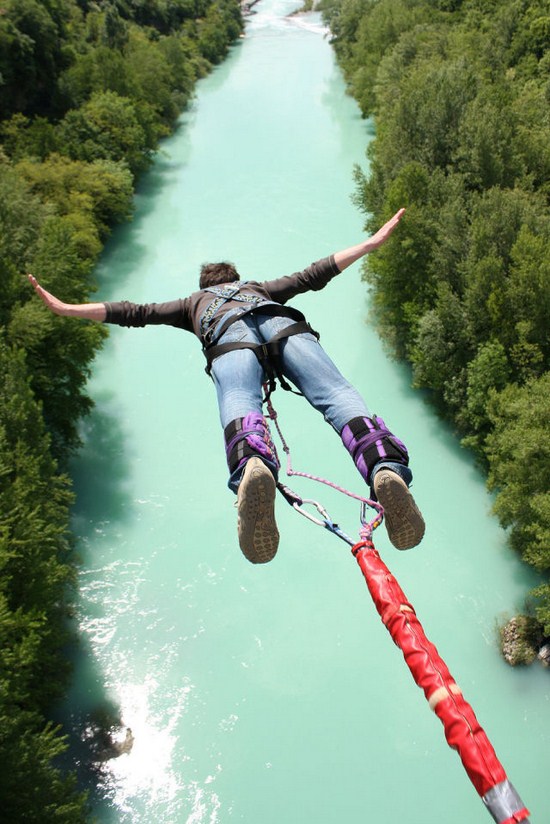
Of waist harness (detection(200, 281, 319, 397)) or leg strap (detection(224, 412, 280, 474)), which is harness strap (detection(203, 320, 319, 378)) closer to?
waist harness (detection(200, 281, 319, 397))

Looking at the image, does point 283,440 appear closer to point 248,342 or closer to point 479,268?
point 248,342

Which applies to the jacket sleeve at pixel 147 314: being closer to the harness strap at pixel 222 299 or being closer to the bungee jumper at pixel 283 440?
the bungee jumper at pixel 283 440

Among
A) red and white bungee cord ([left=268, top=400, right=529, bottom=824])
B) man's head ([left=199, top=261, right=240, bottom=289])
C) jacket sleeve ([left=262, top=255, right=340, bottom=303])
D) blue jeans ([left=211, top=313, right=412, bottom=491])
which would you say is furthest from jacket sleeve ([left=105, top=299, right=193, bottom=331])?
red and white bungee cord ([left=268, top=400, right=529, bottom=824])

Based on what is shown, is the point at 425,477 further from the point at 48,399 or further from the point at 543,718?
the point at 48,399

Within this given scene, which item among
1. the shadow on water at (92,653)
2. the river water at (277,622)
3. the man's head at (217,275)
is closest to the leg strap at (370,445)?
the man's head at (217,275)

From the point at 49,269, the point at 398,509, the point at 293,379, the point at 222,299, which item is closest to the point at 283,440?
the point at 293,379

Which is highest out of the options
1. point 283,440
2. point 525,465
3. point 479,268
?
point 283,440

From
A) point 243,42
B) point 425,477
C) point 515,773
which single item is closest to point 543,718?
point 515,773
